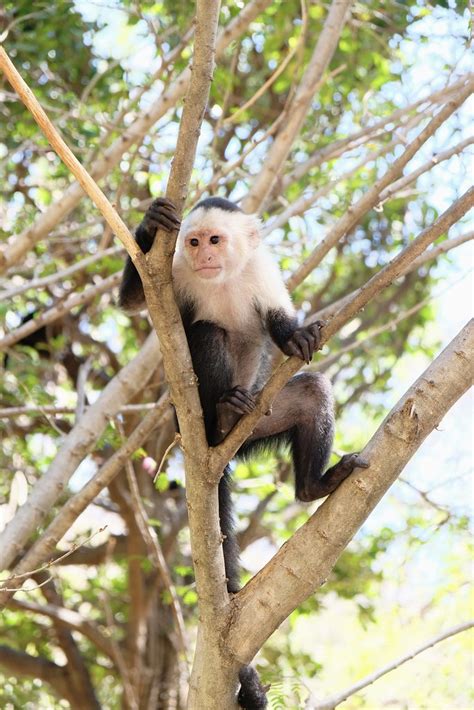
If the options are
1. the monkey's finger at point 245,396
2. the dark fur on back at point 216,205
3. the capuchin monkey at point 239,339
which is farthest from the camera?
the dark fur on back at point 216,205

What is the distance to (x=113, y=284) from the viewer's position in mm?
5375

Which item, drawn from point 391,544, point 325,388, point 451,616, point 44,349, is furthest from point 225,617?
point 451,616

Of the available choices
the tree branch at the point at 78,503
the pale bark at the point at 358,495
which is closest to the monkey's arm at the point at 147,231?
the tree branch at the point at 78,503

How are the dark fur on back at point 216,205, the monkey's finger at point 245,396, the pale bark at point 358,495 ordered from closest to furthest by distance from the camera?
the pale bark at point 358,495 < the monkey's finger at point 245,396 < the dark fur on back at point 216,205

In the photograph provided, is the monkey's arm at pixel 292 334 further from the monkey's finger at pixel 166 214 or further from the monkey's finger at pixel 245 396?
the monkey's finger at pixel 166 214

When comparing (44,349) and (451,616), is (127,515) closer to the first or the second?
(44,349)

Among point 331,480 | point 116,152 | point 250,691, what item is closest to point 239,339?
point 331,480

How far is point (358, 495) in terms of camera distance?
3.15 metres

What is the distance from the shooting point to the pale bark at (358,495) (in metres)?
3.10

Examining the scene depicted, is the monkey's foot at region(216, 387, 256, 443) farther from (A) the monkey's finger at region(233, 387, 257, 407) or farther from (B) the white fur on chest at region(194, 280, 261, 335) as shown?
(B) the white fur on chest at region(194, 280, 261, 335)

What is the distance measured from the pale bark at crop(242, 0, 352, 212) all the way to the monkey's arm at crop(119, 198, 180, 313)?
174 cm

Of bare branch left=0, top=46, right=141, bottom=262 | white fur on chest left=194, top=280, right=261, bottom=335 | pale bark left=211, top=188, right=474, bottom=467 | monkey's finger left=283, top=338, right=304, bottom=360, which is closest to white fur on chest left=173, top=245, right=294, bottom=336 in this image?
white fur on chest left=194, top=280, right=261, bottom=335

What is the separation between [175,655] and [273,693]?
388cm

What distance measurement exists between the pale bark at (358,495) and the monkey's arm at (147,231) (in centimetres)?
104
